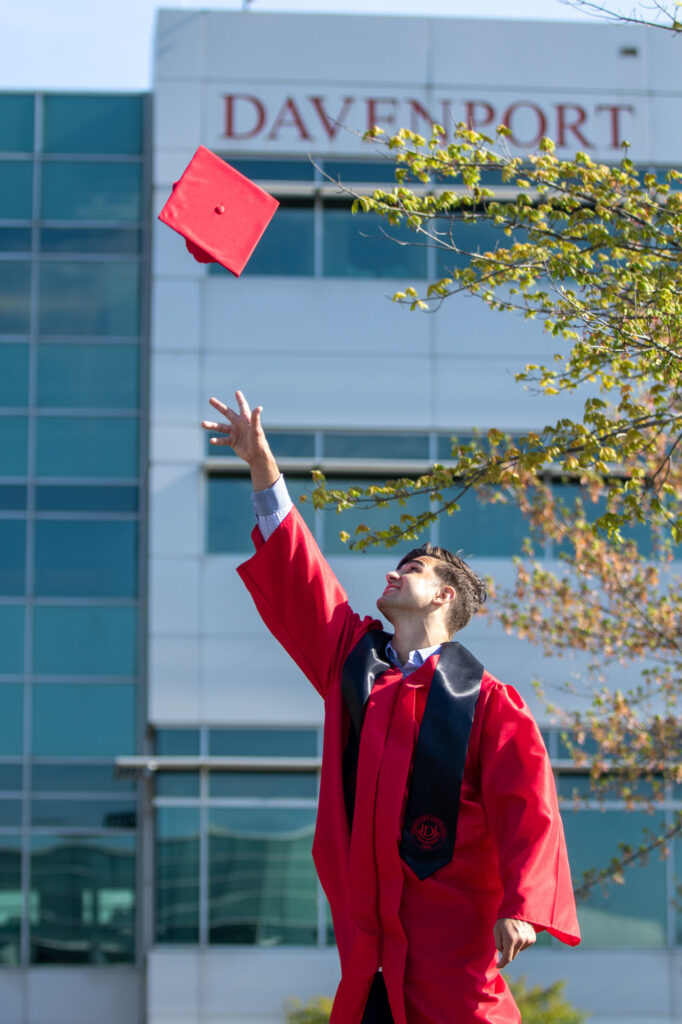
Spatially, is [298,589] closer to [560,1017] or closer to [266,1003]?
A: [560,1017]

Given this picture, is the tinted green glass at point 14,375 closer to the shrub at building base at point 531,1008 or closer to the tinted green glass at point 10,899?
the tinted green glass at point 10,899

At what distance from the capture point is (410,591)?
4.21 m

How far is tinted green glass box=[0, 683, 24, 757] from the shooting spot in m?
14.6

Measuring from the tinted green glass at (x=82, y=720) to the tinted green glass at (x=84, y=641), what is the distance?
19 centimetres

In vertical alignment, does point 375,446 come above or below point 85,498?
above

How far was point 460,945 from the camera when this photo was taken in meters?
3.86

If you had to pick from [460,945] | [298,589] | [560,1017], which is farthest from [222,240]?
[560,1017]

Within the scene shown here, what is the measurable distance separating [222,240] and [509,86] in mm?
→ 11245

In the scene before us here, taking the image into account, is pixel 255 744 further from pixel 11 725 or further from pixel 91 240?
pixel 91 240

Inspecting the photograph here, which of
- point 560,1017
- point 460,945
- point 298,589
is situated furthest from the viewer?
point 560,1017

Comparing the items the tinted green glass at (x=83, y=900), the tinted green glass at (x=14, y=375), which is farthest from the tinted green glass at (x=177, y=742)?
the tinted green glass at (x=14, y=375)

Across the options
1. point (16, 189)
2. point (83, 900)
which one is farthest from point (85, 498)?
point (83, 900)

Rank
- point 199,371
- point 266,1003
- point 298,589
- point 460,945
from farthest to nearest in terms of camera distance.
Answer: point 199,371
point 266,1003
point 298,589
point 460,945

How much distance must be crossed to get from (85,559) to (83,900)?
3.54 meters
